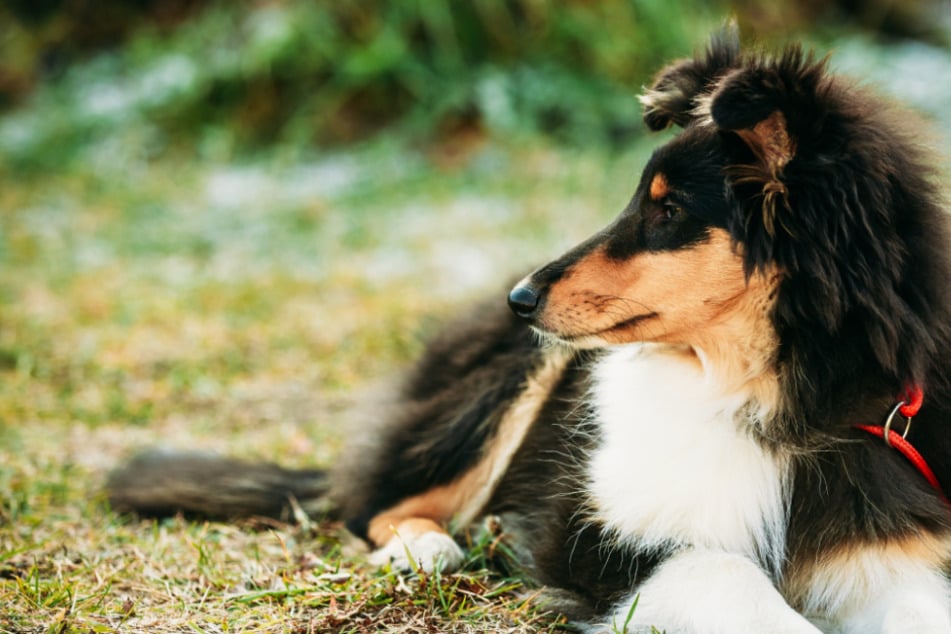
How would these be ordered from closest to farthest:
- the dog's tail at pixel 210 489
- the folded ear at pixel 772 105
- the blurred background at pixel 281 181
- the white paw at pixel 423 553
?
the folded ear at pixel 772 105 → the white paw at pixel 423 553 → the dog's tail at pixel 210 489 → the blurred background at pixel 281 181

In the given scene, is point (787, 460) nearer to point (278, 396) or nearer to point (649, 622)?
point (649, 622)

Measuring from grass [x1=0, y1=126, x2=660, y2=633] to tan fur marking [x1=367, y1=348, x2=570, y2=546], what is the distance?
199 mm

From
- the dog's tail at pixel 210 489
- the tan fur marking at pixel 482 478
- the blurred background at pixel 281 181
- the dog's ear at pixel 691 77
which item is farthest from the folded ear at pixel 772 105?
the dog's tail at pixel 210 489

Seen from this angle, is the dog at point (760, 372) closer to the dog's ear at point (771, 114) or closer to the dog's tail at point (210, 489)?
the dog's ear at point (771, 114)

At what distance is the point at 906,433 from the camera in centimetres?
232

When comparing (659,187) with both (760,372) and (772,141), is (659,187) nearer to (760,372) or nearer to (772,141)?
(772,141)

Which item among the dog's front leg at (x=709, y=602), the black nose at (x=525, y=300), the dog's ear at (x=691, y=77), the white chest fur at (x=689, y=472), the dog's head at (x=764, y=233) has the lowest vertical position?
the dog's front leg at (x=709, y=602)

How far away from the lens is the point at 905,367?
2.20m

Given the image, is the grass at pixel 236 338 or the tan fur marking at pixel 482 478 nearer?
the grass at pixel 236 338

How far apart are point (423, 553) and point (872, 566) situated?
1.25 m

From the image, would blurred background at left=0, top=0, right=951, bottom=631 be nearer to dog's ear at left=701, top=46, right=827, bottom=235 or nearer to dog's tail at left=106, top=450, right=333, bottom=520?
dog's tail at left=106, top=450, right=333, bottom=520

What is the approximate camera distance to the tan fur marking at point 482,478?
3.17m

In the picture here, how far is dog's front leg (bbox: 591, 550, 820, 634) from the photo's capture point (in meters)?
2.16

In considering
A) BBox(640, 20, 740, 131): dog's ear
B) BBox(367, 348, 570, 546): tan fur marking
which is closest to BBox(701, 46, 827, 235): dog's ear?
BBox(640, 20, 740, 131): dog's ear
